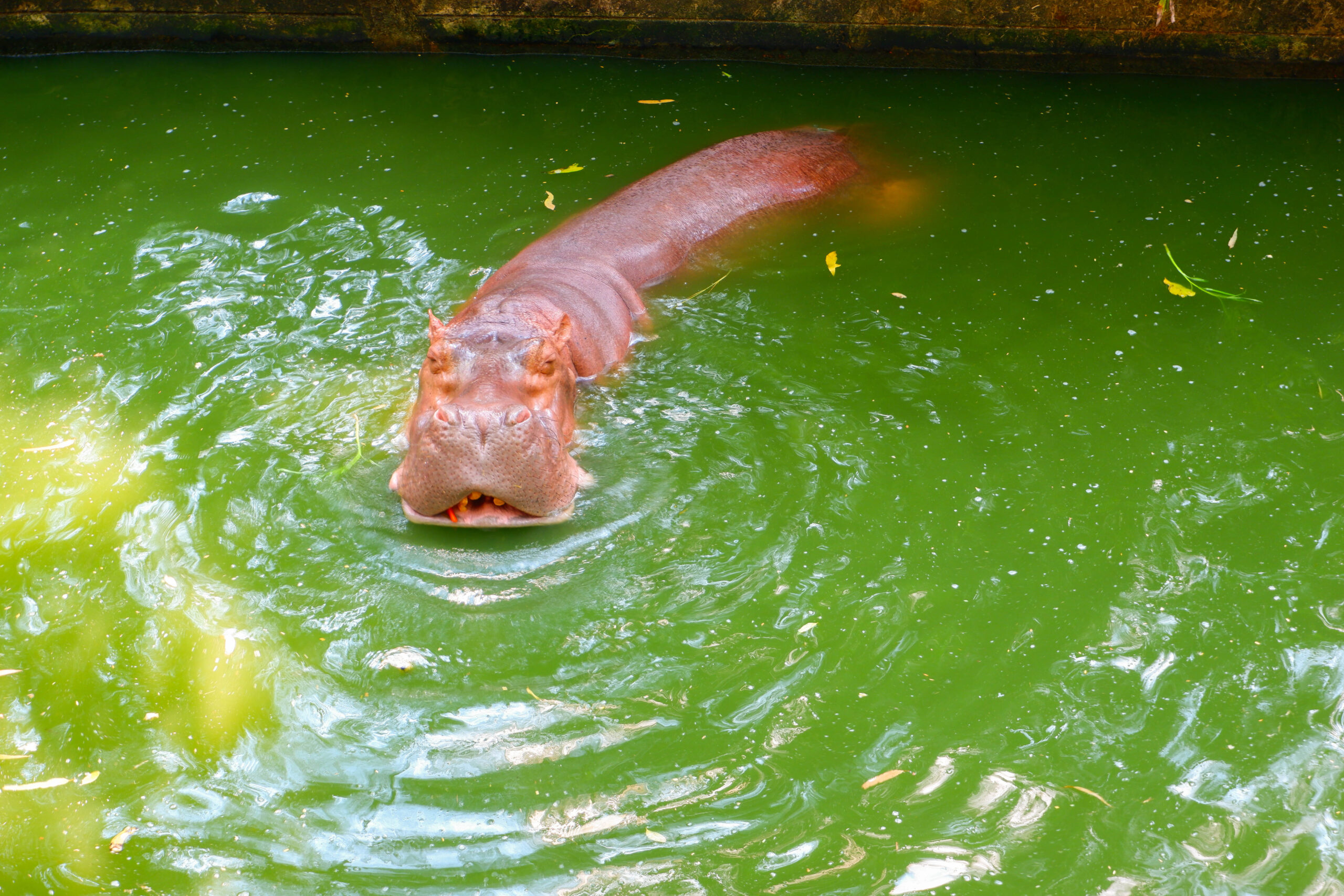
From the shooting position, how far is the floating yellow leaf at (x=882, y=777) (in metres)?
3.39

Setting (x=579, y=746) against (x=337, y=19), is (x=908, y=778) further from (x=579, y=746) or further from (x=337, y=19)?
(x=337, y=19)

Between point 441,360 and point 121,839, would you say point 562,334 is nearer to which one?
point 441,360

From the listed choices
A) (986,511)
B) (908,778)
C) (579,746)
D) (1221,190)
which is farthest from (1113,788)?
(1221,190)

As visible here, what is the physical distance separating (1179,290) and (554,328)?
10.9 ft

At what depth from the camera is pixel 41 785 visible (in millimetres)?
3430

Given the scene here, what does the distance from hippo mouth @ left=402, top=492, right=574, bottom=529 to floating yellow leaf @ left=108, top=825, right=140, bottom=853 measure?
1.45 metres

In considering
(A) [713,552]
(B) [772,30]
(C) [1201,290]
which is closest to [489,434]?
(A) [713,552]

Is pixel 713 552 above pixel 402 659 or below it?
above

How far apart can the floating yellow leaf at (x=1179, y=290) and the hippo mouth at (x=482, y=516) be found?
11.7ft

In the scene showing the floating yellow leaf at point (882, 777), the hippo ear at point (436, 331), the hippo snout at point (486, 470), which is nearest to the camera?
the floating yellow leaf at point (882, 777)

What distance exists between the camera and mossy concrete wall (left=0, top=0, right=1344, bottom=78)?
26.0 feet

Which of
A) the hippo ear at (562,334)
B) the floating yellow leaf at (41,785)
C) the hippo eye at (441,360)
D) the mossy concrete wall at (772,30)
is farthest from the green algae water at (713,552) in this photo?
the mossy concrete wall at (772,30)

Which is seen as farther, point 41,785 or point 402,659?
point 402,659

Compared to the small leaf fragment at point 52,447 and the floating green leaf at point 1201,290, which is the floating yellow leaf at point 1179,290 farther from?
the small leaf fragment at point 52,447
